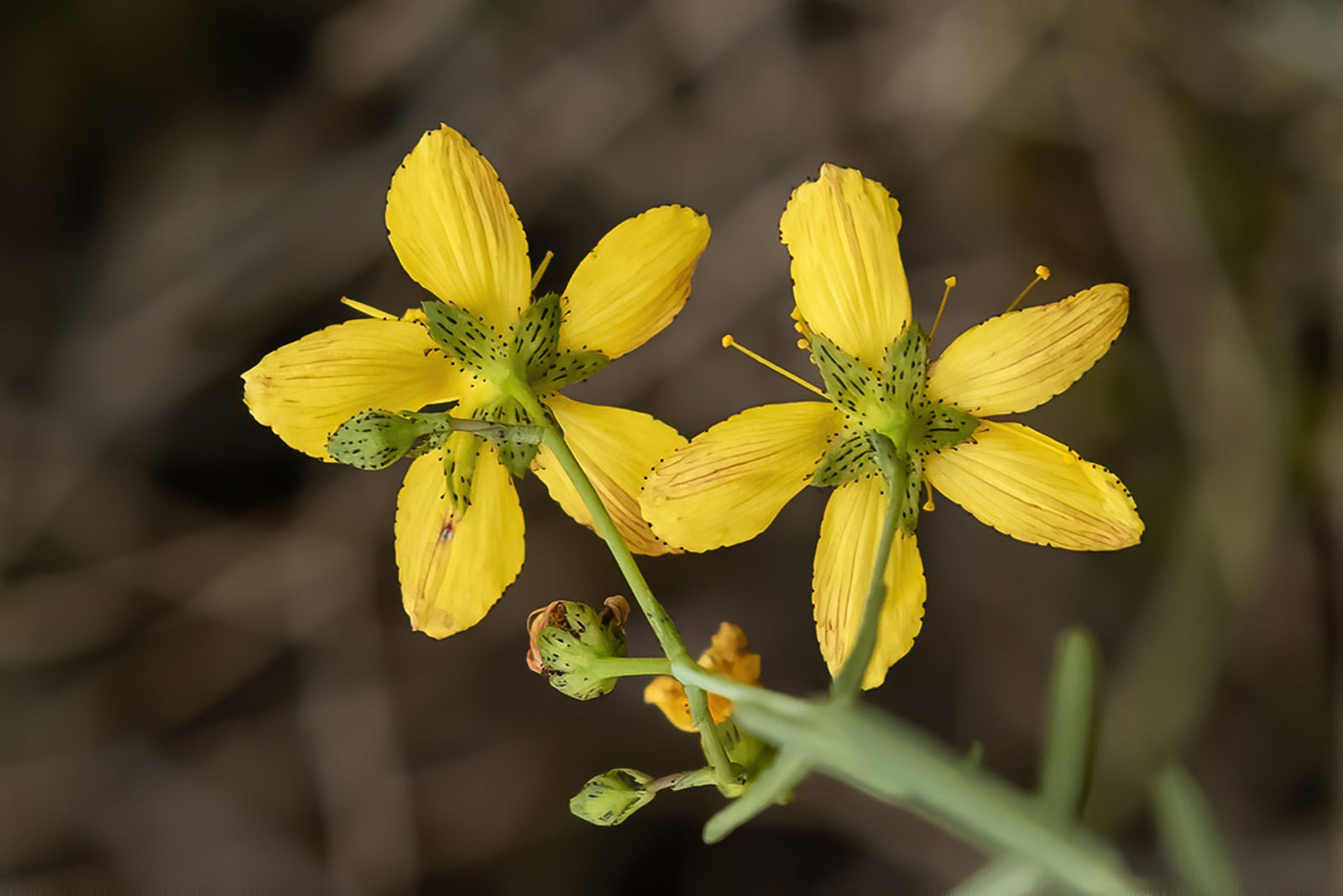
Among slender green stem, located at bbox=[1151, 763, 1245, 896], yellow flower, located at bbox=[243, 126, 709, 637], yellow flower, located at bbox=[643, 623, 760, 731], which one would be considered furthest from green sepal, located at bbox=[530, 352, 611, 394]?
slender green stem, located at bbox=[1151, 763, 1245, 896]

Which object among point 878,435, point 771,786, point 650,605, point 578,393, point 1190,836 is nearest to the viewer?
point 771,786

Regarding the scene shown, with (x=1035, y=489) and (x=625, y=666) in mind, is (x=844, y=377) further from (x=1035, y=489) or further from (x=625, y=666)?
(x=625, y=666)

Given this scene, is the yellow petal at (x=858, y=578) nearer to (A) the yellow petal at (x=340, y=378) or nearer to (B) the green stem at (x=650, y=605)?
(B) the green stem at (x=650, y=605)

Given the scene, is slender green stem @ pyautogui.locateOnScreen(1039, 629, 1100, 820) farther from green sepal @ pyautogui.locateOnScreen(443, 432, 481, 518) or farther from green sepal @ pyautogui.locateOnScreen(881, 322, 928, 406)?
green sepal @ pyautogui.locateOnScreen(443, 432, 481, 518)

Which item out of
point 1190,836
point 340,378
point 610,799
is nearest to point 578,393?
point 340,378

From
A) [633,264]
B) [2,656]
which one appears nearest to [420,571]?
[633,264]

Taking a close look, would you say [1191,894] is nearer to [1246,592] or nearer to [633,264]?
[633,264]
